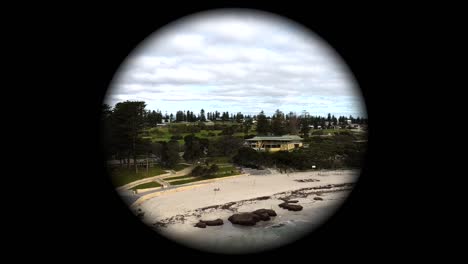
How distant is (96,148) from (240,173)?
18.3 metres

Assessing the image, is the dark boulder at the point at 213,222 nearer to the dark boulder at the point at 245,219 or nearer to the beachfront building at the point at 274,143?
the dark boulder at the point at 245,219

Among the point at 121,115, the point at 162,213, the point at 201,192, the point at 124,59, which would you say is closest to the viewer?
the point at 124,59

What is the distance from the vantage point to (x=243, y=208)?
46.0 ft

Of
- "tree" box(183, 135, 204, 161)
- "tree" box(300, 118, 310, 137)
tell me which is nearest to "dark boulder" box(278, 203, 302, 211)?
"tree" box(183, 135, 204, 161)

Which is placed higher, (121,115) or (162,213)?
(121,115)

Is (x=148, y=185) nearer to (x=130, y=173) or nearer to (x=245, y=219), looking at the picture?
(x=130, y=173)

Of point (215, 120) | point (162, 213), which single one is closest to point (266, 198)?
point (162, 213)

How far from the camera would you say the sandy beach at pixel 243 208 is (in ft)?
32.9

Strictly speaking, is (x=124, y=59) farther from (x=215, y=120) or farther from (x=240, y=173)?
(x=215, y=120)

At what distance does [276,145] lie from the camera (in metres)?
27.9

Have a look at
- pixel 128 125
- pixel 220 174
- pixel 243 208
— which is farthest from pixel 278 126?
pixel 243 208

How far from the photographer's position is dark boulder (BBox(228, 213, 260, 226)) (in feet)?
38.6

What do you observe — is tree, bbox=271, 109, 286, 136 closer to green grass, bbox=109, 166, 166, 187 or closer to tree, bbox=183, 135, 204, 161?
tree, bbox=183, 135, 204, 161

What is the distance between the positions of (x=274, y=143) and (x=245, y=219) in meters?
16.6
